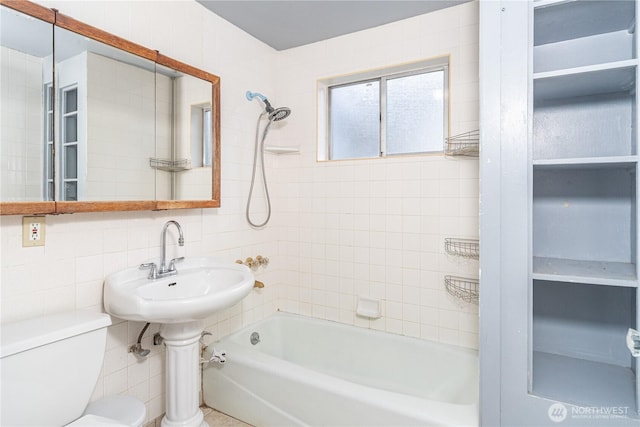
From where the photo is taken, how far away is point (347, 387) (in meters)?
1.61

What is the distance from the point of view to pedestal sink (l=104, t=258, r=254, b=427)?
1.37 m

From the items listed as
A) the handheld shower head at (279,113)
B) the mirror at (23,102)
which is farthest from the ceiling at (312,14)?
the mirror at (23,102)

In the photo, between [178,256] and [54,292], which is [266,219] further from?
[54,292]

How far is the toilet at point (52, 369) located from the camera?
3.55 feet

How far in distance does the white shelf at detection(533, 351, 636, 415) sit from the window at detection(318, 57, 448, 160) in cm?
132

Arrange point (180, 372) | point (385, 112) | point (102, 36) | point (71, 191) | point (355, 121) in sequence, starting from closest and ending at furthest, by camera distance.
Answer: point (71, 191)
point (102, 36)
point (180, 372)
point (385, 112)
point (355, 121)

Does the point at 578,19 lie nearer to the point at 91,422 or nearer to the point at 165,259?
the point at 165,259

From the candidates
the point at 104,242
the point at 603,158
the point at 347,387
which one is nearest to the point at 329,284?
the point at 347,387

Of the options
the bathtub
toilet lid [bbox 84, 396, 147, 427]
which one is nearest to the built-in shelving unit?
the bathtub

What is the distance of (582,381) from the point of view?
4.45ft

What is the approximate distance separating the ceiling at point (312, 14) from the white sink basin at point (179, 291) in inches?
60.4

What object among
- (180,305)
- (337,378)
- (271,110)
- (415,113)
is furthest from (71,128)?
(415,113)

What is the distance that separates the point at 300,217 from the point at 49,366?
1721 mm

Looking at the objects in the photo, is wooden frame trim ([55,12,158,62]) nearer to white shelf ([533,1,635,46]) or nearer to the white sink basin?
the white sink basin
